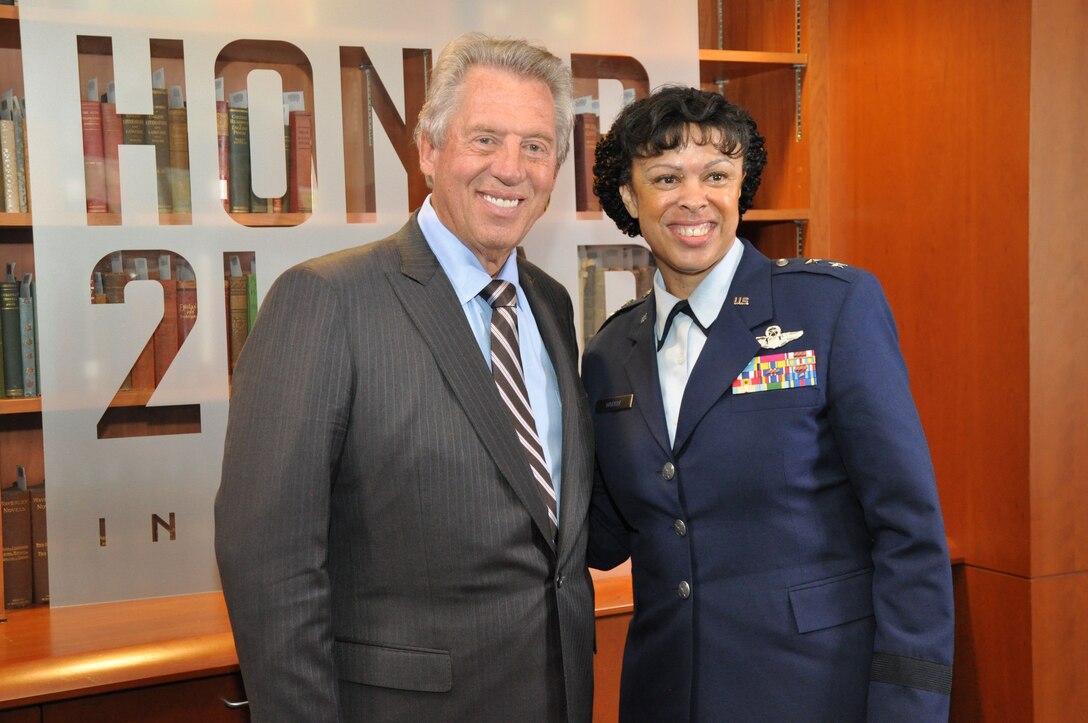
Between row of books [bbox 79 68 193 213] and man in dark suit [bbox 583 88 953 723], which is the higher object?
row of books [bbox 79 68 193 213]

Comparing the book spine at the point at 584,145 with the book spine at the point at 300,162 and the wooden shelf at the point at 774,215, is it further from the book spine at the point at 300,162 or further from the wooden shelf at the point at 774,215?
the book spine at the point at 300,162

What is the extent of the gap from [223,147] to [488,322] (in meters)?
1.36

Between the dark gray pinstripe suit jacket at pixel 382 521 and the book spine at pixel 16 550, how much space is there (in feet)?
4.74

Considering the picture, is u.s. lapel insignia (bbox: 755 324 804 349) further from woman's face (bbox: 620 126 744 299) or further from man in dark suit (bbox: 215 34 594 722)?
man in dark suit (bbox: 215 34 594 722)

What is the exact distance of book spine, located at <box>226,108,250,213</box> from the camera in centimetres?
272

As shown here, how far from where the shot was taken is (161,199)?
8.76ft

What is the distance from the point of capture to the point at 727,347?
1729 millimetres

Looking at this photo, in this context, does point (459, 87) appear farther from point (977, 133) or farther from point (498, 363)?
point (977, 133)

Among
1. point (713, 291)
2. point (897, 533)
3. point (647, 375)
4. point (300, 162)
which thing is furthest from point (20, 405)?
point (897, 533)

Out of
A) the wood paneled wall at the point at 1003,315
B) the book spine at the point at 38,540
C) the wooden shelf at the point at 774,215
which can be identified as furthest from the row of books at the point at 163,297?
the wood paneled wall at the point at 1003,315

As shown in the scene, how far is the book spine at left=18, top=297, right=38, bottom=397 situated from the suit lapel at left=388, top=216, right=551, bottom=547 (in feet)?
4.79

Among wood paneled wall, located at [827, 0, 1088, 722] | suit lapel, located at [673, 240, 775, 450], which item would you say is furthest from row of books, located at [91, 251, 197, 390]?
wood paneled wall, located at [827, 0, 1088, 722]

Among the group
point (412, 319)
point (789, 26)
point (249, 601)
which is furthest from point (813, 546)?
point (789, 26)

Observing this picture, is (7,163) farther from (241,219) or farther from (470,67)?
(470,67)
